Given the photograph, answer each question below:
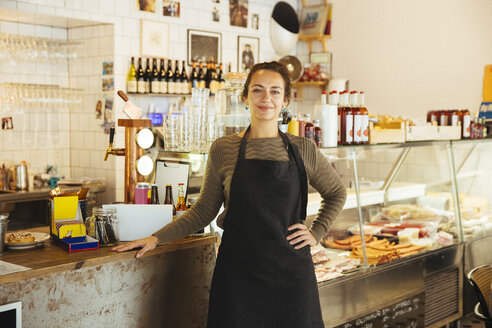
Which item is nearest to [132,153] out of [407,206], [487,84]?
[407,206]

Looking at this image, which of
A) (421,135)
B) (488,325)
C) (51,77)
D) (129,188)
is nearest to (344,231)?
(421,135)

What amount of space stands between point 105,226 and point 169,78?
13.5 ft

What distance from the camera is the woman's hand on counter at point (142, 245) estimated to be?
2487 millimetres

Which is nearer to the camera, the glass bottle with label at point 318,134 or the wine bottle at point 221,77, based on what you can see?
the glass bottle with label at point 318,134

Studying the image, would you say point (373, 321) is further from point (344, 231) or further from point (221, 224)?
point (221, 224)

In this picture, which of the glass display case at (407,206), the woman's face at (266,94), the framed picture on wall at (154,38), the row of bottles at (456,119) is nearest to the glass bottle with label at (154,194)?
the woman's face at (266,94)

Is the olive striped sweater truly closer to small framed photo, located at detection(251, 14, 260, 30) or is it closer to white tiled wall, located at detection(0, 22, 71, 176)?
white tiled wall, located at detection(0, 22, 71, 176)

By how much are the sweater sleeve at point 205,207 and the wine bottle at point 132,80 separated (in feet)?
12.0

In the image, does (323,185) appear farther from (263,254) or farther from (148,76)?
(148,76)

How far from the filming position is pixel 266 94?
7.97 feet

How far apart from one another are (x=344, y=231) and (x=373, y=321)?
0.64 m

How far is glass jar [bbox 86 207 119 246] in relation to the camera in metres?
2.58

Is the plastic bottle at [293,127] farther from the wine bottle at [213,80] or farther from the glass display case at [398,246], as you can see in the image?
the wine bottle at [213,80]

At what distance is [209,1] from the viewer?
6816 millimetres
